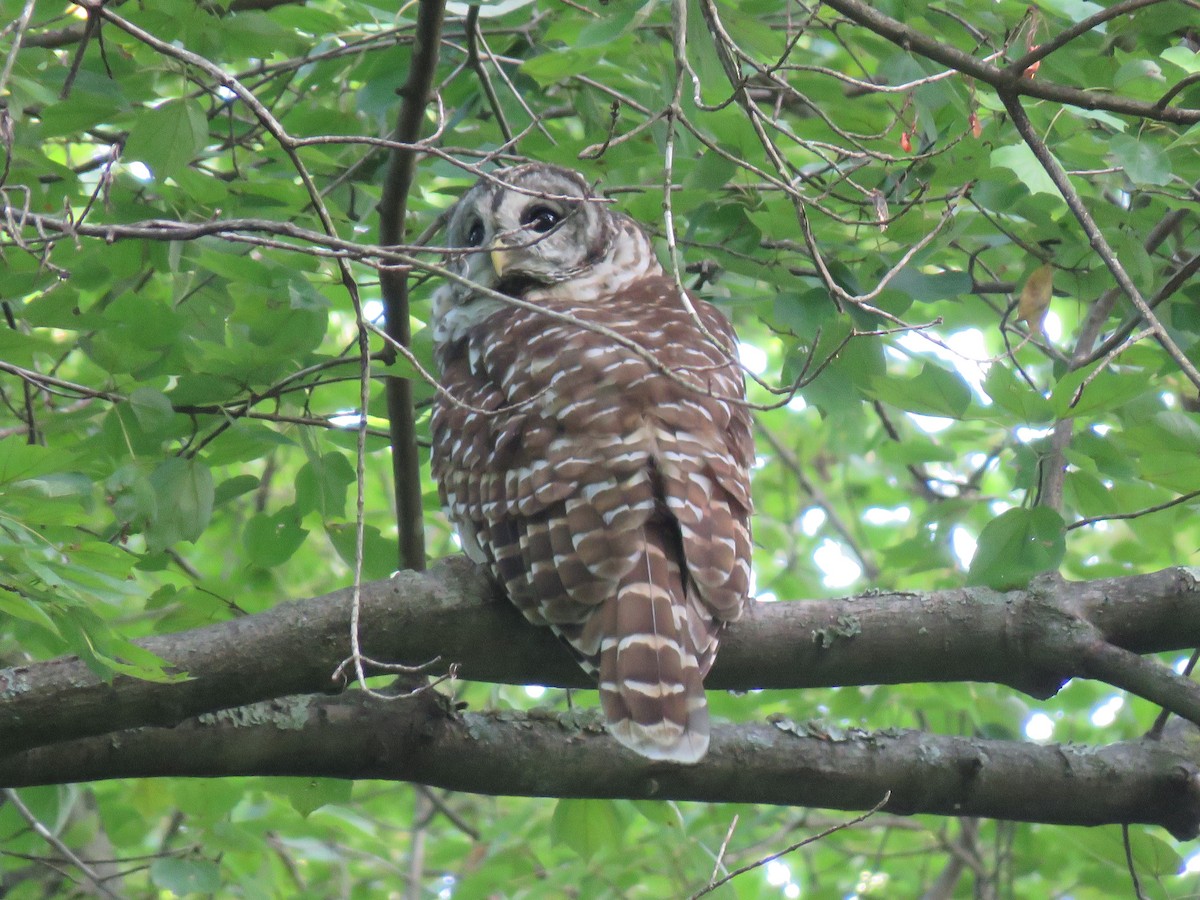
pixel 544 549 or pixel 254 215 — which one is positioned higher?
pixel 254 215

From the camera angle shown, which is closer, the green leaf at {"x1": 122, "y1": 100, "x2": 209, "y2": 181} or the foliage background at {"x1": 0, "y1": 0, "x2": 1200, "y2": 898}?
the foliage background at {"x1": 0, "y1": 0, "x2": 1200, "y2": 898}

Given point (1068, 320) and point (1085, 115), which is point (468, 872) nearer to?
point (1085, 115)

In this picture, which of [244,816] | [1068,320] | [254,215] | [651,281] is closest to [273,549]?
[254,215]

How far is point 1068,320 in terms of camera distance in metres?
7.55

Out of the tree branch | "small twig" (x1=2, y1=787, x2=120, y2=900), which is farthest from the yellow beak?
"small twig" (x1=2, y1=787, x2=120, y2=900)

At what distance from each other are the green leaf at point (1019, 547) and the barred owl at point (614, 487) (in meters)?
0.53

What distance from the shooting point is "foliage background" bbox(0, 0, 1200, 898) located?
2.48 meters

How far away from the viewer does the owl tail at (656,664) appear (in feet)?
8.50

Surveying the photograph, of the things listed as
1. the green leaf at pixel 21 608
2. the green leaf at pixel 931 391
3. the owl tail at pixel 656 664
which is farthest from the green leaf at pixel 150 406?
the green leaf at pixel 931 391

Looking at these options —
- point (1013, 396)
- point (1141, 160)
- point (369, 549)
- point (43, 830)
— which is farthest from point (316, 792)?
point (1141, 160)

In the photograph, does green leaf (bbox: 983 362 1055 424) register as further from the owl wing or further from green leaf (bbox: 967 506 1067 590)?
the owl wing

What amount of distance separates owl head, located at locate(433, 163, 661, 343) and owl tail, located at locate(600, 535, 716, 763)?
4.79 feet

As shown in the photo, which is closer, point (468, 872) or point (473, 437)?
point (473, 437)

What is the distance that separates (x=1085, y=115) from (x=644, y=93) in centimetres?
112
